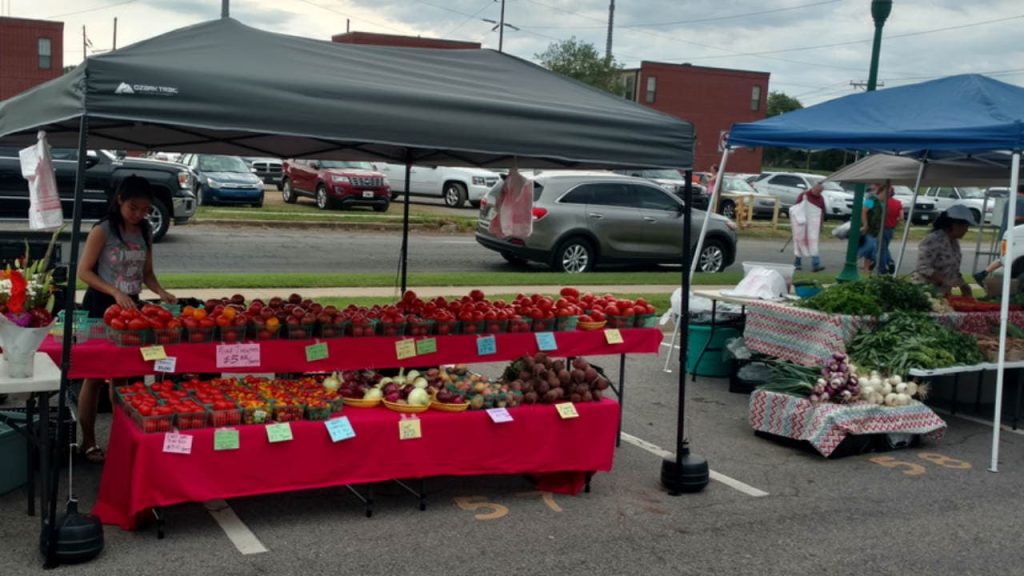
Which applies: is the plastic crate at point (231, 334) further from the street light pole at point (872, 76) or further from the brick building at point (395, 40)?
the brick building at point (395, 40)

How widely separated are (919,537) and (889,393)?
2.10 meters

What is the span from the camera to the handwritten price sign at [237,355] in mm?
5574

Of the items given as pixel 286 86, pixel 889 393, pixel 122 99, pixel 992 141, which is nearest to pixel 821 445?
pixel 889 393

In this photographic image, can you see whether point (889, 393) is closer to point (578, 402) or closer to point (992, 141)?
point (992, 141)

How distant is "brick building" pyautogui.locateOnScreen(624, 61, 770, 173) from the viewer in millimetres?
60375

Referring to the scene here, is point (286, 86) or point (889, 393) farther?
point (889, 393)

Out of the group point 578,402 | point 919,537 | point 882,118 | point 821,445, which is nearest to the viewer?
point 919,537

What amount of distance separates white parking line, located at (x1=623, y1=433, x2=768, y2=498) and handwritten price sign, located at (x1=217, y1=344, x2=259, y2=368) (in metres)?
2.79

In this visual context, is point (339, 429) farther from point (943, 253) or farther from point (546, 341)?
point (943, 253)

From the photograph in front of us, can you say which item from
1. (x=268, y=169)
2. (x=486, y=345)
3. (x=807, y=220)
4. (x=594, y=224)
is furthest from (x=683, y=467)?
(x=268, y=169)

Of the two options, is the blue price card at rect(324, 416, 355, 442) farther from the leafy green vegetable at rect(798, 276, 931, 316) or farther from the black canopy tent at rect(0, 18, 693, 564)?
the leafy green vegetable at rect(798, 276, 931, 316)

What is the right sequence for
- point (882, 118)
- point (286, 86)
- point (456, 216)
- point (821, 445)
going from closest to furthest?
point (286, 86)
point (821, 445)
point (882, 118)
point (456, 216)

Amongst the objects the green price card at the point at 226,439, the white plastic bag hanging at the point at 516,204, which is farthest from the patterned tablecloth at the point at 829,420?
the green price card at the point at 226,439

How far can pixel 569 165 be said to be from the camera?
7.44 m
